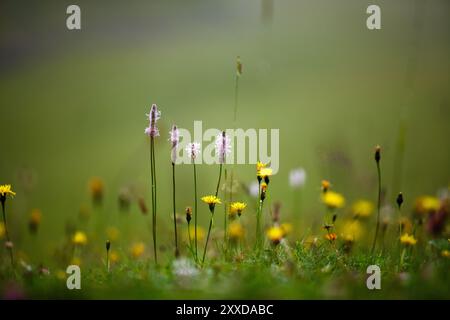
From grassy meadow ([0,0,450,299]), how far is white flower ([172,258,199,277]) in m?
1.00

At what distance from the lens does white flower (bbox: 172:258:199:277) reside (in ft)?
6.97

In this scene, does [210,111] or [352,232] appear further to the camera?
[210,111]

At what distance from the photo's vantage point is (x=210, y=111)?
5738 mm

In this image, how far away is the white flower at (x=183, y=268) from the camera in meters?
2.12

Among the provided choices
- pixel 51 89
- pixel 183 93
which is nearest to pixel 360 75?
pixel 183 93

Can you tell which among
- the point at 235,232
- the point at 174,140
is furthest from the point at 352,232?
the point at 174,140

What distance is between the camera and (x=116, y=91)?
6137 millimetres

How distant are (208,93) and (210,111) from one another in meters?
0.43

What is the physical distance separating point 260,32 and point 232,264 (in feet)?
14.7

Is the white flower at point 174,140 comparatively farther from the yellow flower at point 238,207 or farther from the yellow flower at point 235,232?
the yellow flower at point 235,232

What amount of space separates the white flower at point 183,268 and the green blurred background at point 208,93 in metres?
2.16

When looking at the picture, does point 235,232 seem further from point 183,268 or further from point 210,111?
point 210,111

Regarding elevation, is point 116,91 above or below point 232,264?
above
